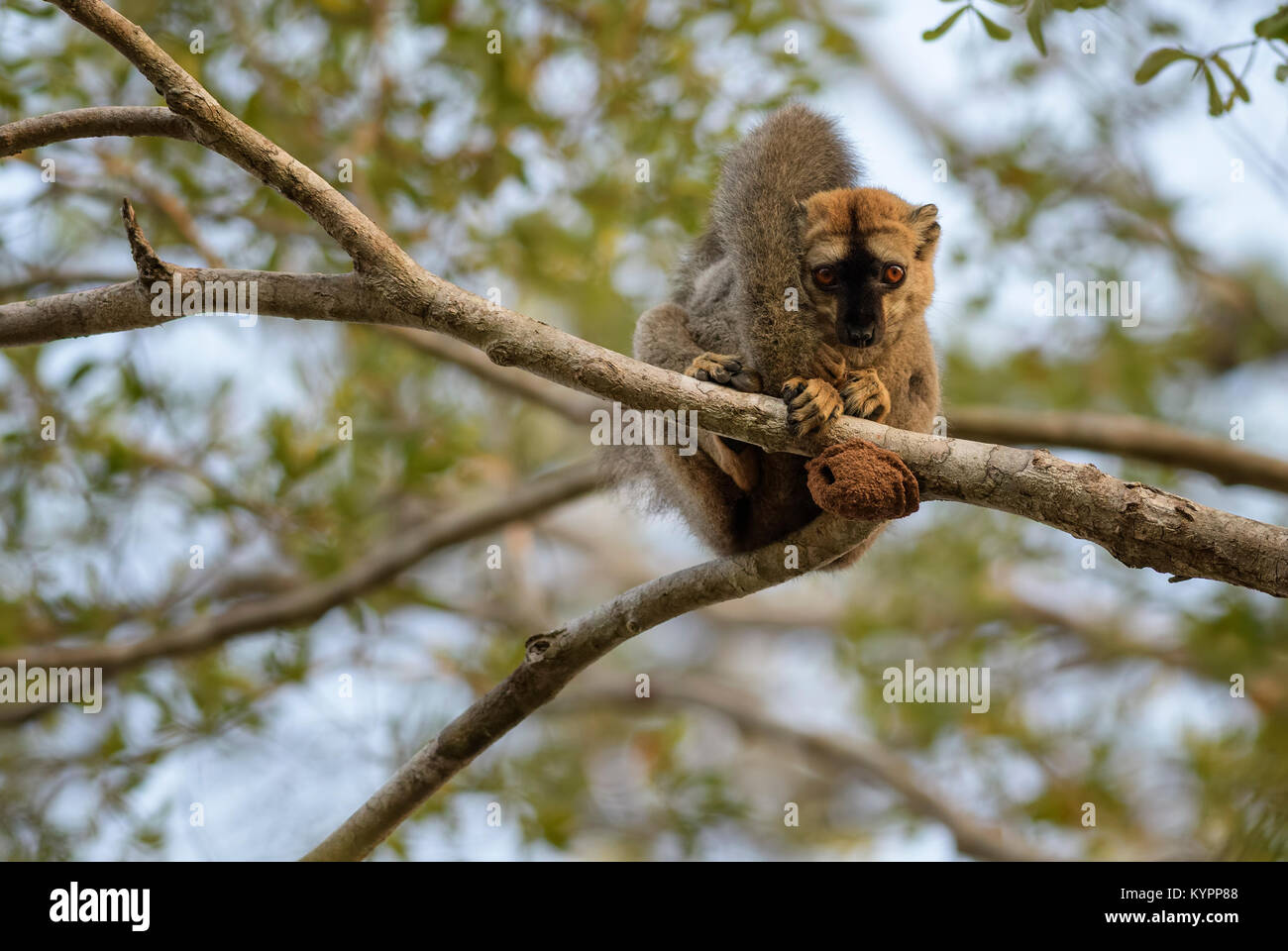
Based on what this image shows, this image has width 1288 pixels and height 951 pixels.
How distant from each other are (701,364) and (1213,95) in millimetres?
2707

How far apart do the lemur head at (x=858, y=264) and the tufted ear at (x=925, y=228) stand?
17 cm

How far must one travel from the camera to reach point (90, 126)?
5.00 m

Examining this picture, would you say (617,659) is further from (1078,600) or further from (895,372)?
(895,372)

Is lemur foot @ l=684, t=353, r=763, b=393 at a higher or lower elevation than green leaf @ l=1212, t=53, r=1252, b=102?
lower

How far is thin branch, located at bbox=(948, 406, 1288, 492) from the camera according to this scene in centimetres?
824

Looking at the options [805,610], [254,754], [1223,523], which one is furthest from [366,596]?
[805,610]

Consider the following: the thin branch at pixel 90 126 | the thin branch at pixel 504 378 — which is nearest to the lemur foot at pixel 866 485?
the thin branch at pixel 90 126

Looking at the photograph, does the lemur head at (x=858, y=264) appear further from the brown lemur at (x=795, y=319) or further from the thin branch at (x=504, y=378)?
the thin branch at (x=504, y=378)

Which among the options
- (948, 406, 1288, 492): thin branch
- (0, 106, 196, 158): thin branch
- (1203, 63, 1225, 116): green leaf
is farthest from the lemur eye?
(948, 406, 1288, 492): thin branch

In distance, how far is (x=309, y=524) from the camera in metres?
10.1

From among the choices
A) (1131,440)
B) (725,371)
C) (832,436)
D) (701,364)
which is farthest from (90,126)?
(1131,440)

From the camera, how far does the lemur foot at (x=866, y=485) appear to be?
4387 millimetres

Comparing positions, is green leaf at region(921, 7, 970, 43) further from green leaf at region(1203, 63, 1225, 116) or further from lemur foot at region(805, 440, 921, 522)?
lemur foot at region(805, 440, 921, 522)

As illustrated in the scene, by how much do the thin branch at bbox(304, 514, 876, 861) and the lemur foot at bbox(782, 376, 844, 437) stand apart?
0.53m
